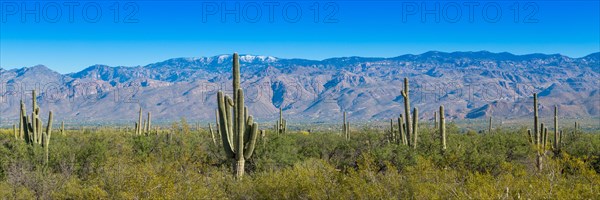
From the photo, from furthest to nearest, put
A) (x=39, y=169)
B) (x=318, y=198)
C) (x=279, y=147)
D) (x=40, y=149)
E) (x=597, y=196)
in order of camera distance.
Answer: (x=279, y=147) → (x=40, y=149) → (x=39, y=169) → (x=318, y=198) → (x=597, y=196)

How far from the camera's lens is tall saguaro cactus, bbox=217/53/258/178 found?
1966 centimetres

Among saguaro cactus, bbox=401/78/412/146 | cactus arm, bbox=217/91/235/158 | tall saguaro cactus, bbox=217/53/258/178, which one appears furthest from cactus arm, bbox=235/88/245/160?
saguaro cactus, bbox=401/78/412/146

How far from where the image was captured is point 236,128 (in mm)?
19719

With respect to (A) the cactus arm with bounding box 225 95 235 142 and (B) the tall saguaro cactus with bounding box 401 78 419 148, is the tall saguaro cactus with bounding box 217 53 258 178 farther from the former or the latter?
(B) the tall saguaro cactus with bounding box 401 78 419 148

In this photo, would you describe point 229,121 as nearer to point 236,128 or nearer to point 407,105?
point 236,128

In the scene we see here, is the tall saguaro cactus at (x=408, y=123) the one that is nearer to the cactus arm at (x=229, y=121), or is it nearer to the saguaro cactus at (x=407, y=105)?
the saguaro cactus at (x=407, y=105)

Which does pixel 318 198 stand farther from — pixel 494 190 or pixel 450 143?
pixel 450 143

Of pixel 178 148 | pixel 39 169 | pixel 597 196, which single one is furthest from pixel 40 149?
pixel 597 196

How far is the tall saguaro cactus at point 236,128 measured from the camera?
19656 millimetres

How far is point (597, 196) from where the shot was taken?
13.7 metres

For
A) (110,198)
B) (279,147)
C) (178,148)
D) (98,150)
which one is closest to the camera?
(110,198)

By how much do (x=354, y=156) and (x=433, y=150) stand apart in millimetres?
7941

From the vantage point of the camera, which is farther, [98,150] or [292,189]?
[98,150]

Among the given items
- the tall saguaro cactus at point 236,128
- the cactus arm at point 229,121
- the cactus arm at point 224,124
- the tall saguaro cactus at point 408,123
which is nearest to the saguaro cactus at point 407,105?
the tall saguaro cactus at point 408,123
